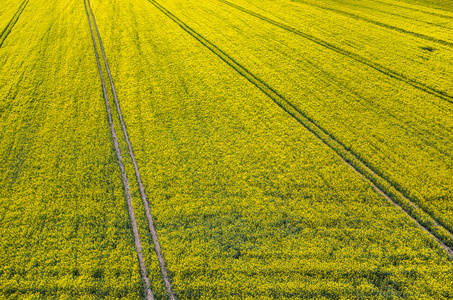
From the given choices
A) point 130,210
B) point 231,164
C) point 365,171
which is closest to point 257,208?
point 231,164

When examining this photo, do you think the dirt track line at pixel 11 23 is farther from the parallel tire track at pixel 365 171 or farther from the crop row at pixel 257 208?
the parallel tire track at pixel 365 171

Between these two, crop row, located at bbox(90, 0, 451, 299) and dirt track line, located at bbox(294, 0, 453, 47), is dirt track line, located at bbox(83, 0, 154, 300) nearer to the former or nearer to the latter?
crop row, located at bbox(90, 0, 451, 299)

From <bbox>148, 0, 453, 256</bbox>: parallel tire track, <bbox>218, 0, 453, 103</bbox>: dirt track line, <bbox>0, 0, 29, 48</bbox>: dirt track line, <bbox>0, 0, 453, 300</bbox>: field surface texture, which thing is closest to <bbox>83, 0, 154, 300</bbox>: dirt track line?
<bbox>0, 0, 453, 300</bbox>: field surface texture

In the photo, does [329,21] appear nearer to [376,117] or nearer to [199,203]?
[376,117]

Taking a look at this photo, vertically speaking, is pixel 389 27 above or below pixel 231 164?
above

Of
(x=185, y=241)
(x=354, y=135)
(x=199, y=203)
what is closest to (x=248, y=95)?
(x=354, y=135)

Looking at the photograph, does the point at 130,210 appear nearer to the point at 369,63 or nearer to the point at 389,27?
the point at 369,63
